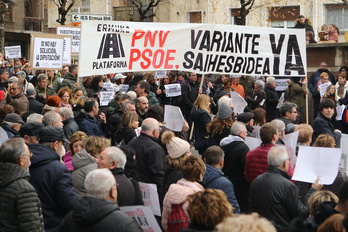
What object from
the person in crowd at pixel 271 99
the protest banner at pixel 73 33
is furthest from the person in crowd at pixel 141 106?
the protest banner at pixel 73 33

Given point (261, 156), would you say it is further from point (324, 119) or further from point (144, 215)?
point (324, 119)

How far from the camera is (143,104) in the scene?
474 inches

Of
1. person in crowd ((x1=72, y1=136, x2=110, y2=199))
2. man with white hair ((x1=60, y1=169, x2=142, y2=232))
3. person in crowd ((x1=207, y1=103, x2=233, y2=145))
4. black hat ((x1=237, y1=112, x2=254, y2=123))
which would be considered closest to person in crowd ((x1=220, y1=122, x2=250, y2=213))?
person in crowd ((x1=207, y1=103, x2=233, y2=145))

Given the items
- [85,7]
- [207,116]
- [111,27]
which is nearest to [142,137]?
[207,116]

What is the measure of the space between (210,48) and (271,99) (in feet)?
14.4

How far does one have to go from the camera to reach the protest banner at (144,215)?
663 centimetres

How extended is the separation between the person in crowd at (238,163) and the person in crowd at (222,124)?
120 cm

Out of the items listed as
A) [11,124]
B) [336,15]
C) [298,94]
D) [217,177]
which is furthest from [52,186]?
[336,15]

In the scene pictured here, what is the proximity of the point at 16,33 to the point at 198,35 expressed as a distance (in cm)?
4046

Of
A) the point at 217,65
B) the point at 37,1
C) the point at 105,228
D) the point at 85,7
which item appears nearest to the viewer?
the point at 105,228

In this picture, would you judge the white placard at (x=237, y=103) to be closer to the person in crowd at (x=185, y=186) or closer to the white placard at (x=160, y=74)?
the white placard at (x=160, y=74)

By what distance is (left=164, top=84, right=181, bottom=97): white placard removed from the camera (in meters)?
17.4

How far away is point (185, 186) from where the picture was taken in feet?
22.4

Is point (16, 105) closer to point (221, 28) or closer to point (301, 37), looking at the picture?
point (221, 28)
